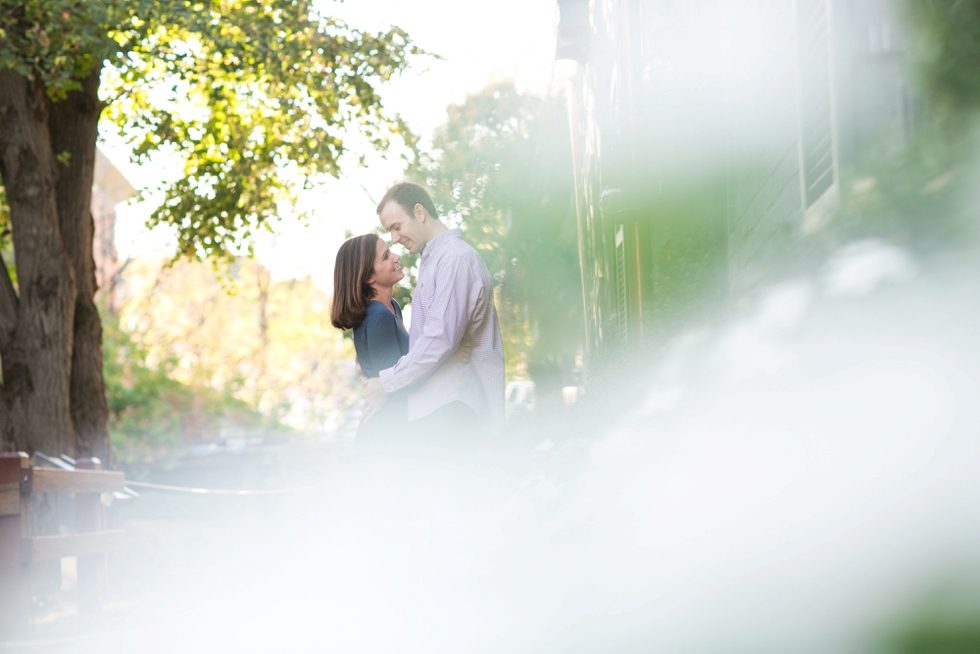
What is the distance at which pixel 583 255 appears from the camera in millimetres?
12086

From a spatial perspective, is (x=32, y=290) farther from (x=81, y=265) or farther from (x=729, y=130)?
(x=729, y=130)

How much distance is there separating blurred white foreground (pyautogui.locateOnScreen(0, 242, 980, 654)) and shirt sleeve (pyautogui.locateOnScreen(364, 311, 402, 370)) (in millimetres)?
734

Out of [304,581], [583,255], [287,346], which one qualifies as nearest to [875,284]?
[304,581]

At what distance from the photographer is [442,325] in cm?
316

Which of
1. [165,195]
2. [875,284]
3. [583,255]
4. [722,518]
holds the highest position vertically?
[165,195]

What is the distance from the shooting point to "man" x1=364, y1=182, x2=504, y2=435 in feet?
10.4

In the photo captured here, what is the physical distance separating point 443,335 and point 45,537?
14.1ft

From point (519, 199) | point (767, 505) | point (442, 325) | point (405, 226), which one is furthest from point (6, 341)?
point (767, 505)

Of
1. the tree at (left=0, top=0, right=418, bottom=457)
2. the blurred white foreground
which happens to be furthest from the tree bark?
the blurred white foreground

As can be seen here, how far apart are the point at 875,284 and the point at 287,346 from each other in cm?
3704

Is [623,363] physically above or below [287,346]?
below

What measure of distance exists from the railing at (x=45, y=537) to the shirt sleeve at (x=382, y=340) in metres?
3.31

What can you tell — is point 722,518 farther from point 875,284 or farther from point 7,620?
point 7,620

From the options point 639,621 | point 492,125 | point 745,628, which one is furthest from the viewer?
point 492,125
